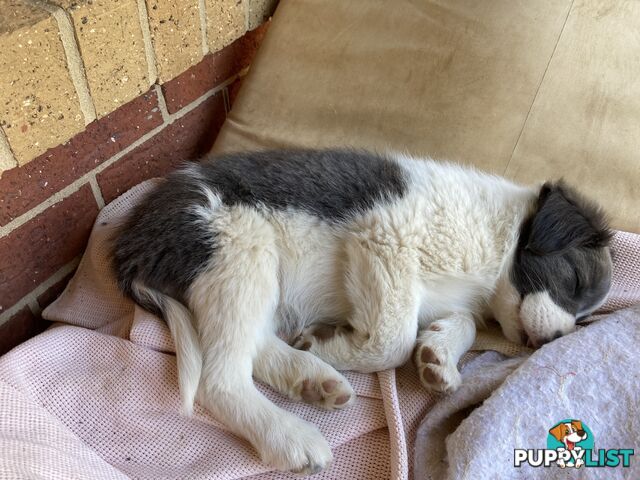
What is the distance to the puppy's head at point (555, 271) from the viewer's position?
1.69 meters

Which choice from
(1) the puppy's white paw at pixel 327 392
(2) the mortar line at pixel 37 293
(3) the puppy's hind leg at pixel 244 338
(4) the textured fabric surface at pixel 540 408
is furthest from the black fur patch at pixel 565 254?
(2) the mortar line at pixel 37 293

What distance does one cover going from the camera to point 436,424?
4.96ft

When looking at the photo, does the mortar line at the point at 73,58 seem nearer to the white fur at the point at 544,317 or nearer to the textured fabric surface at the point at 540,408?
the textured fabric surface at the point at 540,408

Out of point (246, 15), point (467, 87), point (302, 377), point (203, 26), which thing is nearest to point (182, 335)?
point (302, 377)

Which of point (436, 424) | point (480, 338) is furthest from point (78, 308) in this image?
point (480, 338)

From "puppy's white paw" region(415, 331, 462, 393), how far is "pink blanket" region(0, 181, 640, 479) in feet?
0.20

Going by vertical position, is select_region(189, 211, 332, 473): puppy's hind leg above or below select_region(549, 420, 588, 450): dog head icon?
above

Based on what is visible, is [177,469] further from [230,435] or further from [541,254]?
[541,254]

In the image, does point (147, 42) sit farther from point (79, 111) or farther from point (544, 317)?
point (544, 317)

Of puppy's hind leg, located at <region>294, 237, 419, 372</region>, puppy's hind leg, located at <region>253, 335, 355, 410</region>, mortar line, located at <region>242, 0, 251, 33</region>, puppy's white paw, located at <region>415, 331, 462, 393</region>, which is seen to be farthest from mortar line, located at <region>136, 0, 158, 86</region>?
puppy's white paw, located at <region>415, 331, 462, 393</region>

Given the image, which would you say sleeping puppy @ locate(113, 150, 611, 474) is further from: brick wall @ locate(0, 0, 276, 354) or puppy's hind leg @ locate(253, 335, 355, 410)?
brick wall @ locate(0, 0, 276, 354)

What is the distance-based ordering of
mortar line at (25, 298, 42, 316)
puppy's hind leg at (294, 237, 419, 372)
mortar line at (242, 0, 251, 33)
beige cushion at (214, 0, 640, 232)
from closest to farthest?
puppy's hind leg at (294, 237, 419, 372)
mortar line at (25, 298, 42, 316)
beige cushion at (214, 0, 640, 232)
mortar line at (242, 0, 251, 33)

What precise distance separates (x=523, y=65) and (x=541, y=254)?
2.43ft

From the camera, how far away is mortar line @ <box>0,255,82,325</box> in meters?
1.76
